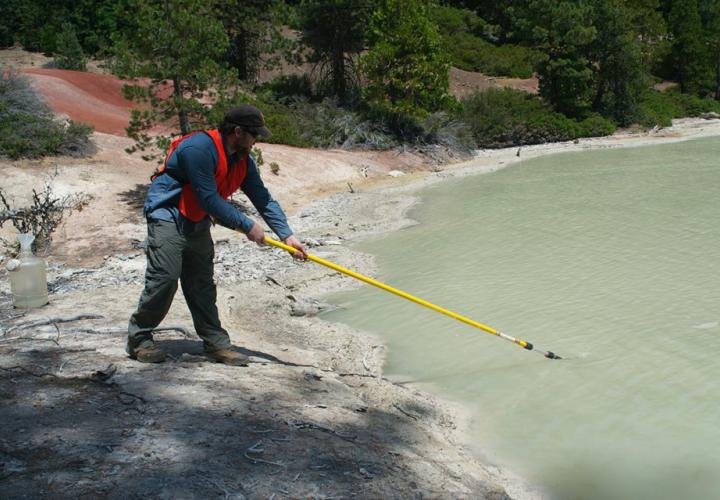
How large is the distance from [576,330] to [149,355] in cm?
372

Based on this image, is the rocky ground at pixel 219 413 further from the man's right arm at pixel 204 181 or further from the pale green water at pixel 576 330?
the man's right arm at pixel 204 181

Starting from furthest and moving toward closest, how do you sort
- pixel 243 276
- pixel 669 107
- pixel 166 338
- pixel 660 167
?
Result: pixel 669 107 < pixel 660 167 < pixel 243 276 < pixel 166 338

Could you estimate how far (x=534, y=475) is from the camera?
4.14 metres

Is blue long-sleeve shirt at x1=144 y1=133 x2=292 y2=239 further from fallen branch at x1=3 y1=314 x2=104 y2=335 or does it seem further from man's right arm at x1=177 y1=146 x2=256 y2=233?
fallen branch at x1=3 y1=314 x2=104 y2=335

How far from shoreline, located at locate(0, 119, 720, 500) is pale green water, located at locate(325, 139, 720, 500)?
36 cm

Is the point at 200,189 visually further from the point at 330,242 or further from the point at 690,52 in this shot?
the point at 690,52

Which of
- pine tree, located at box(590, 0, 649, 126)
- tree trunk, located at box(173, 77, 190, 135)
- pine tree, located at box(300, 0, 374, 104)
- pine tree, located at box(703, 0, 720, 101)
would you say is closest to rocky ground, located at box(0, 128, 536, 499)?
tree trunk, located at box(173, 77, 190, 135)

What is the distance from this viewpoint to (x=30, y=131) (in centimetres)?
1200

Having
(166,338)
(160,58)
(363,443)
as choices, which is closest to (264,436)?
(363,443)

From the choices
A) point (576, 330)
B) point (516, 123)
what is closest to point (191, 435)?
point (576, 330)

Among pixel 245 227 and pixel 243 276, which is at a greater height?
pixel 245 227

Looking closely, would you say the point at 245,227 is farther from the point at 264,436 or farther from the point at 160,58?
the point at 160,58

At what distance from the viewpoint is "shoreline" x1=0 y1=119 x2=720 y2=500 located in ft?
10.1

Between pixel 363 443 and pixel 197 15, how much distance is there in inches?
374
